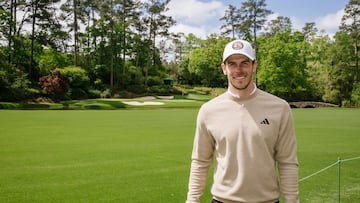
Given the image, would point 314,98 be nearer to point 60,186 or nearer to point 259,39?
point 259,39

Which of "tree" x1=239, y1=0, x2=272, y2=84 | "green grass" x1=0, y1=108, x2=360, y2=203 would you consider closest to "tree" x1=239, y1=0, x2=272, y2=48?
"tree" x1=239, y1=0, x2=272, y2=84

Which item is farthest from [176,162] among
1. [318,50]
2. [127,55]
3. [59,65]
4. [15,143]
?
[318,50]

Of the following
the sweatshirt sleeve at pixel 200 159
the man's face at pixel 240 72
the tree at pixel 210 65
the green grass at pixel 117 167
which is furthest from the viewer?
the tree at pixel 210 65

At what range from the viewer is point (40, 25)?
48.9 metres

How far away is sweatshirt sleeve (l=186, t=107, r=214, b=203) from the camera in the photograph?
2.86m

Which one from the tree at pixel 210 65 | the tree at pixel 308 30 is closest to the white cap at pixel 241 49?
the tree at pixel 210 65

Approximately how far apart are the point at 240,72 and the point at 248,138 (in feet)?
1.61

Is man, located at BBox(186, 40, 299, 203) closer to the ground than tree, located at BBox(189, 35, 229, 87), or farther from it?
closer to the ground

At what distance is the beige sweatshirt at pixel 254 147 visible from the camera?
2.63 m

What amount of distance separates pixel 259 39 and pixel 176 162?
5960cm

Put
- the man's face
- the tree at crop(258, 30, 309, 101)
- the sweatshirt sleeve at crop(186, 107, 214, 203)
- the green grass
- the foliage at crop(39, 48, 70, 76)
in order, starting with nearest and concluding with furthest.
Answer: the man's face
the sweatshirt sleeve at crop(186, 107, 214, 203)
the green grass
the foliage at crop(39, 48, 70, 76)
the tree at crop(258, 30, 309, 101)

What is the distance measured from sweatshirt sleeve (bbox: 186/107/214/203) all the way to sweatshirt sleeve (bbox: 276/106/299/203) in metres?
0.52

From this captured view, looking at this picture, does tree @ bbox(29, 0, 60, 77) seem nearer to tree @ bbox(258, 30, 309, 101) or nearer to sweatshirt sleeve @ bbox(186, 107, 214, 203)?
tree @ bbox(258, 30, 309, 101)

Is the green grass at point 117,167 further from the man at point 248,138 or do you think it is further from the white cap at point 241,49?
the white cap at point 241,49
